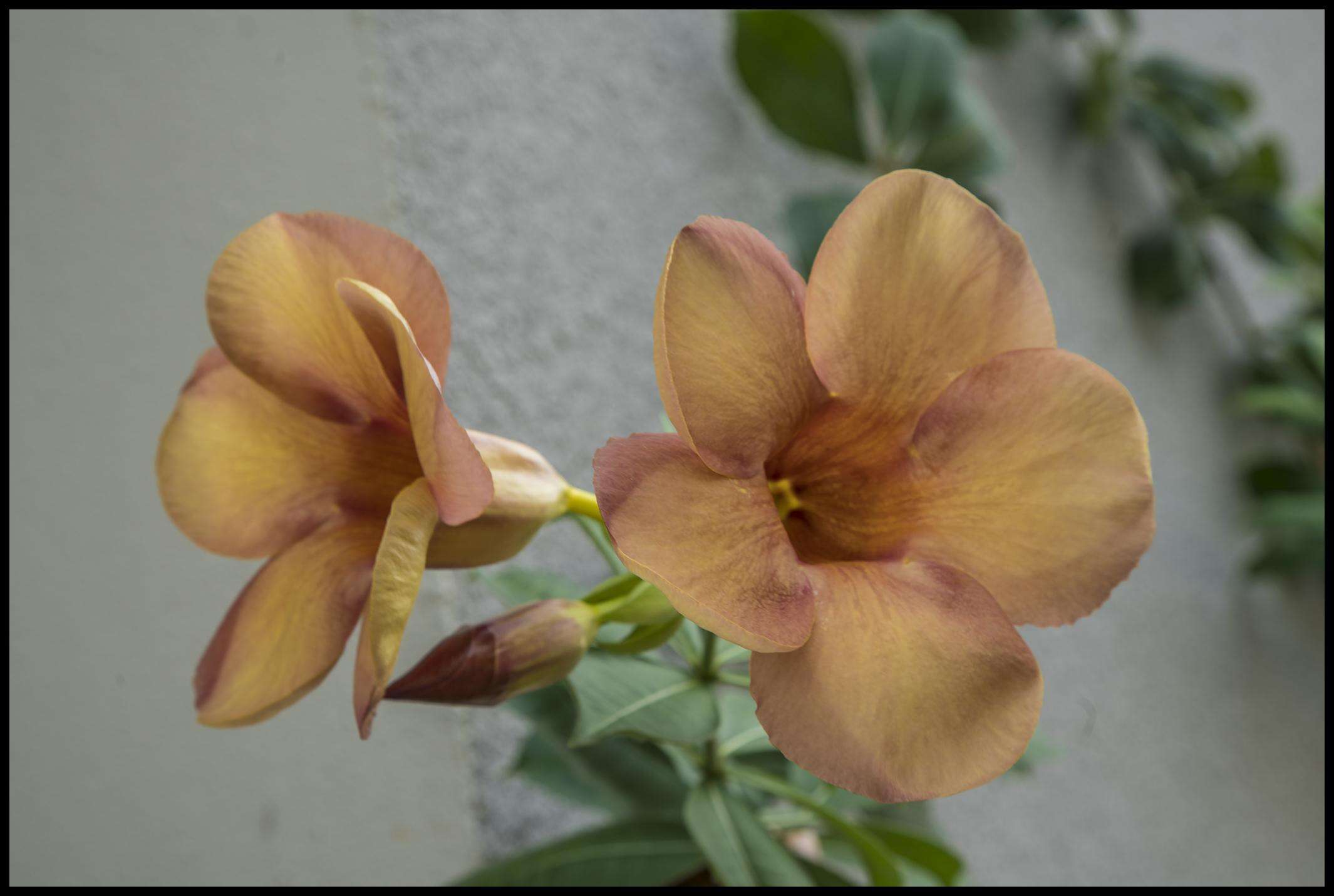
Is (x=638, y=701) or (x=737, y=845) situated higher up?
(x=638, y=701)

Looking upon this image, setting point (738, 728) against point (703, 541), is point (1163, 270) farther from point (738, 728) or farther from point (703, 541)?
point (703, 541)

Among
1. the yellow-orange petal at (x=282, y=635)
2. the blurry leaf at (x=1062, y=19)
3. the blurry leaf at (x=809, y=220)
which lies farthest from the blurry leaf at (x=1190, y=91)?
the yellow-orange petal at (x=282, y=635)

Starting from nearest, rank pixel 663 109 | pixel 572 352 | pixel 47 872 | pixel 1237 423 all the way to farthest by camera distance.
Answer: pixel 47 872
pixel 572 352
pixel 663 109
pixel 1237 423

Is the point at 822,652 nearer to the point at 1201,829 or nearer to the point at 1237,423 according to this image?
the point at 1201,829

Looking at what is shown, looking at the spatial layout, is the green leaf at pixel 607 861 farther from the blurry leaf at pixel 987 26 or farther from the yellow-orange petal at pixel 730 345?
the blurry leaf at pixel 987 26

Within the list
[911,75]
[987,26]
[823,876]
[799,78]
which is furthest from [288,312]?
[987,26]

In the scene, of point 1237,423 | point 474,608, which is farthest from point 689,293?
point 1237,423
